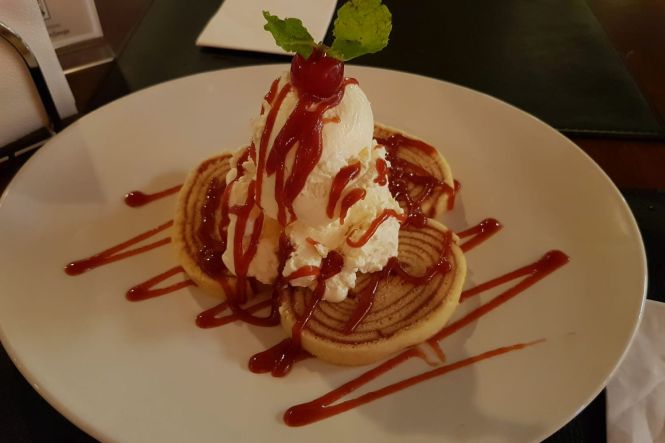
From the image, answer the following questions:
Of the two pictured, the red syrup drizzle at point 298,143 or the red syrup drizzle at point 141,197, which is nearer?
the red syrup drizzle at point 298,143

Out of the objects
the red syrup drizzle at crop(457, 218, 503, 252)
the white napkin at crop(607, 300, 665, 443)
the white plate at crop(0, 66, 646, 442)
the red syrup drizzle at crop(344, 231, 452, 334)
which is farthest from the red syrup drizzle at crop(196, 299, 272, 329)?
the white napkin at crop(607, 300, 665, 443)

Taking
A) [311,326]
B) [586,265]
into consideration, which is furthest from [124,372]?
[586,265]

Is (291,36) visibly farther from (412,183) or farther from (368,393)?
(368,393)

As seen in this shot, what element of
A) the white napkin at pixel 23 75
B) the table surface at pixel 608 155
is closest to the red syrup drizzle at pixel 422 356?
the table surface at pixel 608 155

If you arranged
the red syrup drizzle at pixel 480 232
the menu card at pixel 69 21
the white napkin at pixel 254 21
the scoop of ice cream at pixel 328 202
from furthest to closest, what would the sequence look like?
the white napkin at pixel 254 21
the menu card at pixel 69 21
the red syrup drizzle at pixel 480 232
the scoop of ice cream at pixel 328 202

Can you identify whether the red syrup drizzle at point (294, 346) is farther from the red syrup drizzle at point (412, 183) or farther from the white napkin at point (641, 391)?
the white napkin at point (641, 391)

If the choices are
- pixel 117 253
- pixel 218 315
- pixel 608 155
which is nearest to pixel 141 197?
pixel 117 253

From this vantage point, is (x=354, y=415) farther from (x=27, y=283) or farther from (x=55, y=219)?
(x=55, y=219)

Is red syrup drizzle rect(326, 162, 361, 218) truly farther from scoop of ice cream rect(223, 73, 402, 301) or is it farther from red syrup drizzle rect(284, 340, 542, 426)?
red syrup drizzle rect(284, 340, 542, 426)
